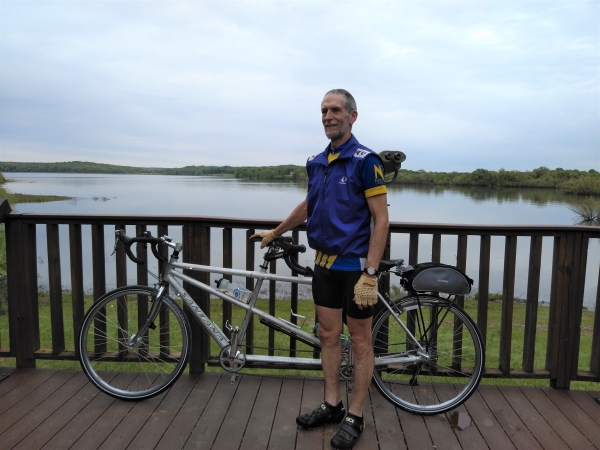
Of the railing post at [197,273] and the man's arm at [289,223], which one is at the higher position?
the man's arm at [289,223]

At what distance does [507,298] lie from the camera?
8.90 ft

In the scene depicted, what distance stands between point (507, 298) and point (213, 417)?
1.96 m

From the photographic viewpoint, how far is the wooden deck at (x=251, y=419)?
2076mm

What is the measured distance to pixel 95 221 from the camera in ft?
9.10

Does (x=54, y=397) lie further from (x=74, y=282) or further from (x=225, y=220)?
(x=225, y=220)

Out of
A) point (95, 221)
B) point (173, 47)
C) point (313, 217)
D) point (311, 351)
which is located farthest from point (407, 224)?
point (173, 47)

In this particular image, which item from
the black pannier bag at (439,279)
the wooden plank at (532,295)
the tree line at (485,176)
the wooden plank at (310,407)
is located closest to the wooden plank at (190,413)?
the wooden plank at (310,407)

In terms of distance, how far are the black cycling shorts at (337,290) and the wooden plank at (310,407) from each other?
65cm

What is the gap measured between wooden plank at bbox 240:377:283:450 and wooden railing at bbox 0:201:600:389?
25 cm

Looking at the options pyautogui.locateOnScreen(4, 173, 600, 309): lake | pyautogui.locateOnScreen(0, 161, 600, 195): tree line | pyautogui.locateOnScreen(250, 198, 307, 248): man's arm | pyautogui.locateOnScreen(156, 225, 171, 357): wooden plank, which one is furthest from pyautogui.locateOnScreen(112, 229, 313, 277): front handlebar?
pyautogui.locateOnScreen(0, 161, 600, 195): tree line

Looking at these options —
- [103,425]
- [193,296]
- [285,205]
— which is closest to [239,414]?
[103,425]

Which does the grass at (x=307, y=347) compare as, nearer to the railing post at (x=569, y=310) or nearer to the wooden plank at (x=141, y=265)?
the railing post at (x=569, y=310)

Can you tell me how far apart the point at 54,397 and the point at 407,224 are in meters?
2.38

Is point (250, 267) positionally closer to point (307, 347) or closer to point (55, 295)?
point (307, 347)
